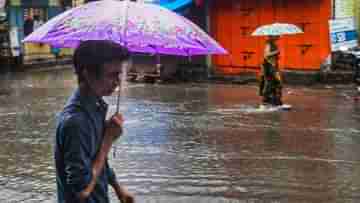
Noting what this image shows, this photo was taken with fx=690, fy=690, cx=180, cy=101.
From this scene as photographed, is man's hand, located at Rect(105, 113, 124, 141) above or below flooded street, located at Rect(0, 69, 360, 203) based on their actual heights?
above

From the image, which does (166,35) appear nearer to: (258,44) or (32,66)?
(258,44)

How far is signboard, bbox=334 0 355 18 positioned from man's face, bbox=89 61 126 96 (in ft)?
51.0

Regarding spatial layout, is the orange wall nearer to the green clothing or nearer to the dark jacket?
the green clothing

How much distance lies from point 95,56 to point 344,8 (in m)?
15.8

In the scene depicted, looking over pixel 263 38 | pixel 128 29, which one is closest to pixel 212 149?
pixel 128 29

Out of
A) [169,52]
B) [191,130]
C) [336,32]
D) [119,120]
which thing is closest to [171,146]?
[191,130]

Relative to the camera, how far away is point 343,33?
17.9 meters

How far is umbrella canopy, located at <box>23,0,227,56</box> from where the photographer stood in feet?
13.9

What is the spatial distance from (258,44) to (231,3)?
1.55 meters

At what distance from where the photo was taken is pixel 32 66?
92.3 feet

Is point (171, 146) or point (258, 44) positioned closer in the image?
point (171, 146)

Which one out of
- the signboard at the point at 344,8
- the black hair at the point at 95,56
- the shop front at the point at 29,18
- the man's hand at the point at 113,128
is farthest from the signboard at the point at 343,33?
the black hair at the point at 95,56

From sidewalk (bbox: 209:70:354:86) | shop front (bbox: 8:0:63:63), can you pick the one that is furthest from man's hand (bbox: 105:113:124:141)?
shop front (bbox: 8:0:63:63)

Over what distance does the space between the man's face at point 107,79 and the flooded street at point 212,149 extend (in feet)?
5.22
